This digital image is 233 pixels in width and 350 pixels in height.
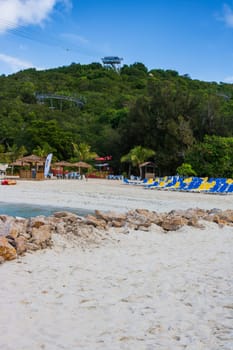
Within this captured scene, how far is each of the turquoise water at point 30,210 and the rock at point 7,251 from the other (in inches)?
244

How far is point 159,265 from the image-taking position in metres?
5.09

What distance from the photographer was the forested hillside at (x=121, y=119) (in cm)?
3312

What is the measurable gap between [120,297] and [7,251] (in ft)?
6.01

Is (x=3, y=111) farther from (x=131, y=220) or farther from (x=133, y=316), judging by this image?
(x=133, y=316)

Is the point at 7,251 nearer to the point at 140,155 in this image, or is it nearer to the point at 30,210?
the point at 30,210

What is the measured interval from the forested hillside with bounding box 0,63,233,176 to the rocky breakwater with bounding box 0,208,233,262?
17949 mm

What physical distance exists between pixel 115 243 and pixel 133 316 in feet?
10.4

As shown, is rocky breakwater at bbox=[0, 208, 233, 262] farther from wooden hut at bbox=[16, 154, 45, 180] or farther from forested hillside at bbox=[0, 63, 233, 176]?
wooden hut at bbox=[16, 154, 45, 180]

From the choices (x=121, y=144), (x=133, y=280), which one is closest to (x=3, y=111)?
(x=121, y=144)

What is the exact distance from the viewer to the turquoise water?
11.7m

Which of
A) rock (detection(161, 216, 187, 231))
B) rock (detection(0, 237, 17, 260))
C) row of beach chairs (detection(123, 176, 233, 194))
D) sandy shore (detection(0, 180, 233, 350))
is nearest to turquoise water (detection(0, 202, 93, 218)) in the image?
rock (detection(161, 216, 187, 231))

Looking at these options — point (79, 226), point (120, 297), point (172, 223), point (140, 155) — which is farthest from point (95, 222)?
point (140, 155)

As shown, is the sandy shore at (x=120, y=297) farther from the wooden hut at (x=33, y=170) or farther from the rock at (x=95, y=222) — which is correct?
the wooden hut at (x=33, y=170)

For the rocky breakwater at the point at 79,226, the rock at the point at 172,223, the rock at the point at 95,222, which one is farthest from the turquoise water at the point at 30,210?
the rock at the point at 95,222
